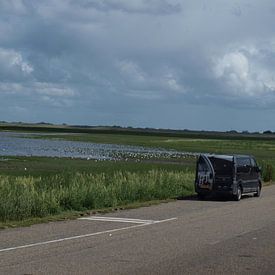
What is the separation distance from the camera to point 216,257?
11.5 meters

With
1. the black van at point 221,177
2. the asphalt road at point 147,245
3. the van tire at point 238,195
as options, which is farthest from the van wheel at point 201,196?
the asphalt road at point 147,245

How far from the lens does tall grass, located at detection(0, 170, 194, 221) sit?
57.8 feet

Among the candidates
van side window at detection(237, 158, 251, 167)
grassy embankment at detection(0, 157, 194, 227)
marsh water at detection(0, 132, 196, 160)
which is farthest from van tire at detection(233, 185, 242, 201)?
marsh water at detection(0, 132, 196, 160)

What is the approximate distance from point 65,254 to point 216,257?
2.74 metres

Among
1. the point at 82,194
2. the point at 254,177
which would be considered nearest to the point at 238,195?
the point at 254,177

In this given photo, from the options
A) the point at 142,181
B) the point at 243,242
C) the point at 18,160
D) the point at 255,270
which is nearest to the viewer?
the point at 255,270

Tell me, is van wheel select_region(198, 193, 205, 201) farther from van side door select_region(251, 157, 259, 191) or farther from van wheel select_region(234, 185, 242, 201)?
van side door select_region(251, 157, 259, 191)

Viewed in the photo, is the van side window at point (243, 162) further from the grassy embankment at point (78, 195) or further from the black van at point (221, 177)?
the grassy embankment at point (78, 195)

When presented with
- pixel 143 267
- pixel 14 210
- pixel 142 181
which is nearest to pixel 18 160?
pixel 142 181

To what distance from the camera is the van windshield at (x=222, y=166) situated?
2616cm

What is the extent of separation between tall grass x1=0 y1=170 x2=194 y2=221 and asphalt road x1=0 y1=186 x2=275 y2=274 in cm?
153

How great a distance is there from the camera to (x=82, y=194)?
2084 cm

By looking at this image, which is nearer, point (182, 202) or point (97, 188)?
point (97, 188)

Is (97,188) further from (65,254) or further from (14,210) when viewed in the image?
(65,254)
